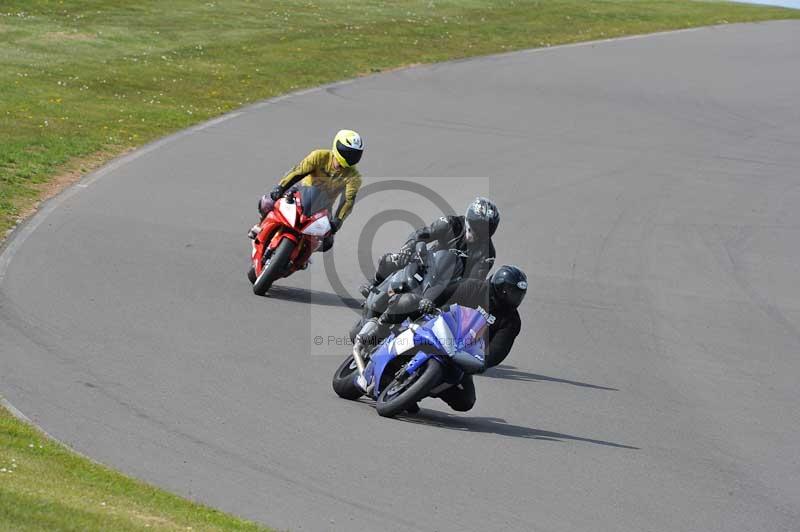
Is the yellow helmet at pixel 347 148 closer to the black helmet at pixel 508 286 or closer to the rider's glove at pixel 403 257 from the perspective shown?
the rider's glove at pixel 403 257

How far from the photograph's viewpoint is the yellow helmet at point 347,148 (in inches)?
551

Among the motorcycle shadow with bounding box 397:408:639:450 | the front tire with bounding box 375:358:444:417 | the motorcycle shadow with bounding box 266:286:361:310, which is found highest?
the front tire with bounding box 375:358:444:417

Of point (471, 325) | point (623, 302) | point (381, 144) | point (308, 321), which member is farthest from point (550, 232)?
point (471, 325)

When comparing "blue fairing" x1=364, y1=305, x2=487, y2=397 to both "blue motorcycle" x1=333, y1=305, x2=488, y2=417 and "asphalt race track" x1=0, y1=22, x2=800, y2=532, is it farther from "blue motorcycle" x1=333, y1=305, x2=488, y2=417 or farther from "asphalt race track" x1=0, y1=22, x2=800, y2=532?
"asphalt race track" x1=0, y1=22, x2=800, y2=532

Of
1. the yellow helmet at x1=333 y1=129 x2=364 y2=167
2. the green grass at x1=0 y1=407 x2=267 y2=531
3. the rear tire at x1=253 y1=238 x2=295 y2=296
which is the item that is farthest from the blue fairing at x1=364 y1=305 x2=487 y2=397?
the yellow helmet at x1=333 y1=129 x2=364 y2=167

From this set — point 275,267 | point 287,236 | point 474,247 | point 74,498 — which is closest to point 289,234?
point 287,236

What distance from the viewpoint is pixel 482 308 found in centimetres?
1030

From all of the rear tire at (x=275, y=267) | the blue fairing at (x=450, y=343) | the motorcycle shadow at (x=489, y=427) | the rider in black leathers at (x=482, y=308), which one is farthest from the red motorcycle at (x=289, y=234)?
the blue fairing at (x=450, y=343)

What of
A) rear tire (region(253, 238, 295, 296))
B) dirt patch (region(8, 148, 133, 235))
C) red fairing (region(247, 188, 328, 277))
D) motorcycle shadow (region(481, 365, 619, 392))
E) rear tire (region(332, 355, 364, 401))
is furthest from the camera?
dirt patch (region(8, 148, 133, 235))

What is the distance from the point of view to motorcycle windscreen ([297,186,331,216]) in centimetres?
1398

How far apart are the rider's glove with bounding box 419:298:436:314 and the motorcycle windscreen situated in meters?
4.27

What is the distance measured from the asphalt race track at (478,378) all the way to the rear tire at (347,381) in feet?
0.29

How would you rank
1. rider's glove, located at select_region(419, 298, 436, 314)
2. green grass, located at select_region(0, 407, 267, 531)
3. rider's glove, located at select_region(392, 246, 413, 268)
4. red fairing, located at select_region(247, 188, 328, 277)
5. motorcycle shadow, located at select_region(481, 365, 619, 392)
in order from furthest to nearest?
1. red fairing, located at select_region(247, 188, 328, 277)
2. motorcycle shadow, located at select_region(481, 365, 619, 392)
3. rider's glove, located at select_region(392, 246, 413, 268)
4. rider's glove, located at select_region(419, 298, 436, 314)
5. green grass, located at select_region(0, 407, 267, 531)

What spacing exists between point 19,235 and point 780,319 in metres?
9.52
